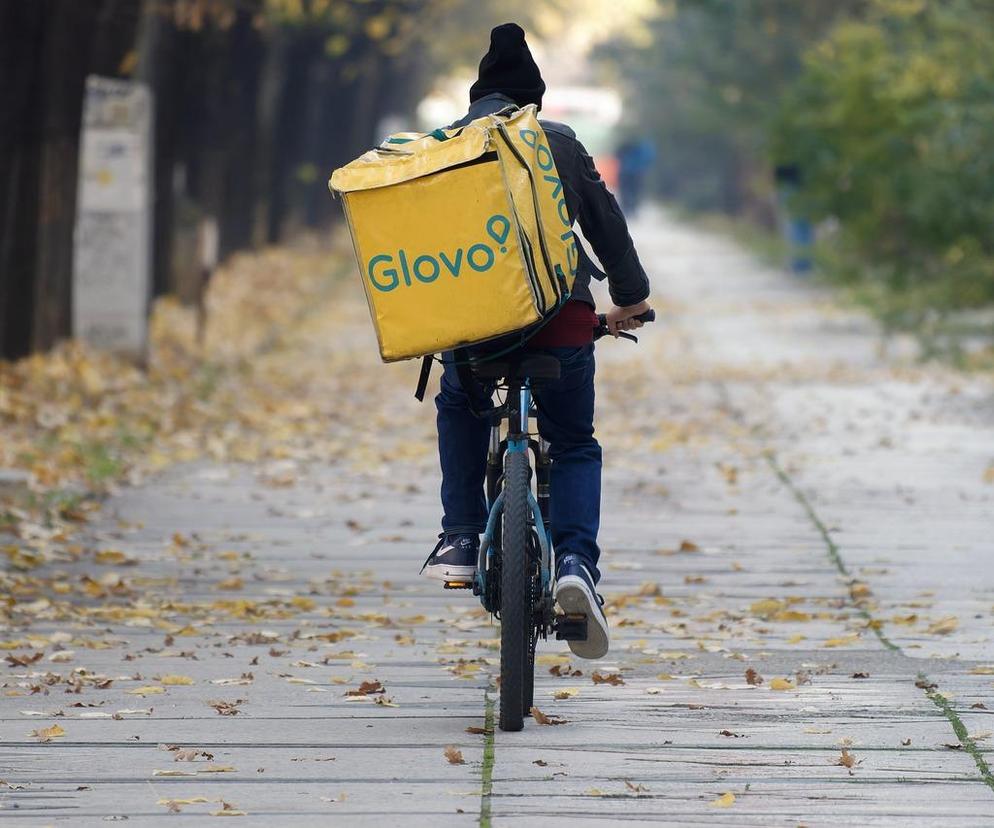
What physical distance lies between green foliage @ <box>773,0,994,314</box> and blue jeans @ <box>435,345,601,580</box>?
14778 millimetres

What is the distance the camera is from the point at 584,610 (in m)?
6.26

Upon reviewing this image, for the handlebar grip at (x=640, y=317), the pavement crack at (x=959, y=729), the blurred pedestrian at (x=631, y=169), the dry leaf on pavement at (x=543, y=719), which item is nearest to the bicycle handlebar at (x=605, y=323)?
the handlebar grip at (x=640, y=317)

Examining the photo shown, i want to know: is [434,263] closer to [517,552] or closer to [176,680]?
[517,552]

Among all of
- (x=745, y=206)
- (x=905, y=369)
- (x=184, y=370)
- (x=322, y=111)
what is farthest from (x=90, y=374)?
(x=745, y=206)

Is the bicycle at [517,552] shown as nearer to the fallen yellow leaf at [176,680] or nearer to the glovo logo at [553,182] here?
the glovo logo at [553,182]

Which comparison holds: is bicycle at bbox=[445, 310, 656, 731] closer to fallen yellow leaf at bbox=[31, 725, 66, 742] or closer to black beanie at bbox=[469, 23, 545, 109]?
black beanie at bbox=[469, 23, 545, 109]

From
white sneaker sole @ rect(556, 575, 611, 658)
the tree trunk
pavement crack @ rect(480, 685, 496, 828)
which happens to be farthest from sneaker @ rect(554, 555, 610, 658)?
the tree trunk

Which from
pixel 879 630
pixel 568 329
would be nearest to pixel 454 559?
pixel 568 329

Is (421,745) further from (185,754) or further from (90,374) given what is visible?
(90,374)

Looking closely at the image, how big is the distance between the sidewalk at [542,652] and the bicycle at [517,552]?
8.9 inches

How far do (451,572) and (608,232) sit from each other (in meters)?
1.08

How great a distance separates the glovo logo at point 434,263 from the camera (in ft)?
19.6

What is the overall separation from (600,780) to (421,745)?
63 cm

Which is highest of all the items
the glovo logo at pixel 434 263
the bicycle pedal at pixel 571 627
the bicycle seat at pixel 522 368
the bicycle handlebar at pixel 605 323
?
the glovo logo at pixel 434 263
